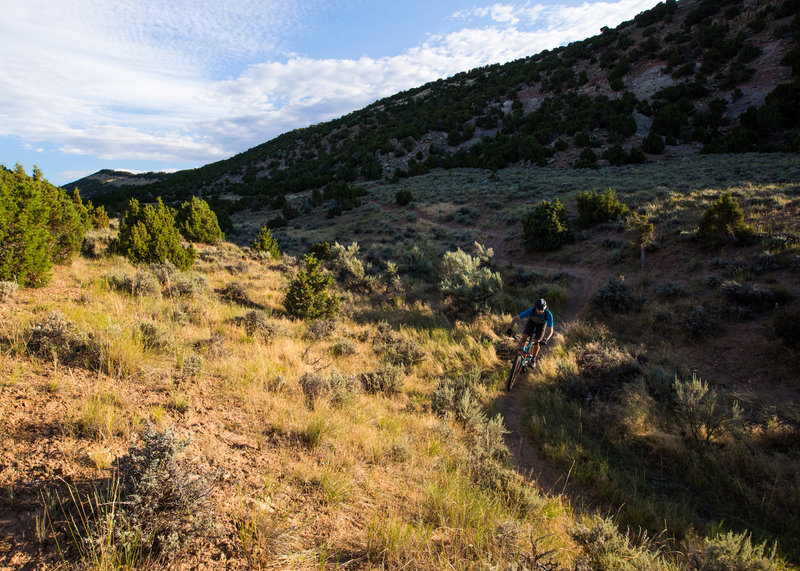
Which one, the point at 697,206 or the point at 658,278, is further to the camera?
the point at 697,206

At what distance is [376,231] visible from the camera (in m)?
23.0

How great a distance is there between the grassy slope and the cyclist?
0.70 meters

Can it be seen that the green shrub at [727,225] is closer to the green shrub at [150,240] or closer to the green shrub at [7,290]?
the green shrub at [150,240]

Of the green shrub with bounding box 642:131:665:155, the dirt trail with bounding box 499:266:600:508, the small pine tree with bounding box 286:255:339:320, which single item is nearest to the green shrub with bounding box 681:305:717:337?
the dirt trail with bounding box 499:266:600:508

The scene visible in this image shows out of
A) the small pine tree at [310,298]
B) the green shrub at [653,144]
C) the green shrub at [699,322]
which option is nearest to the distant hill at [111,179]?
the small pine tree at [310,298]

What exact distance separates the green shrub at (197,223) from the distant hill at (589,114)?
1670 cm

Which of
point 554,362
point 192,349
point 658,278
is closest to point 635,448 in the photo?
point 554,362

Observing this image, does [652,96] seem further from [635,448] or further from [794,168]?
[635,448]

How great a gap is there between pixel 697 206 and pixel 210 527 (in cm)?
1948

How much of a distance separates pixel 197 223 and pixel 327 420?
16.0 metres

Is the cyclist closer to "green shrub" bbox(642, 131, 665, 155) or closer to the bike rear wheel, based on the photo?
the bike rear wheel

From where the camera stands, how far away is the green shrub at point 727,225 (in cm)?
1115

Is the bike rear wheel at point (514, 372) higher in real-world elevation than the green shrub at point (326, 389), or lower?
lower

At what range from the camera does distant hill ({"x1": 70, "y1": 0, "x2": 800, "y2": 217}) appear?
3062 cm
